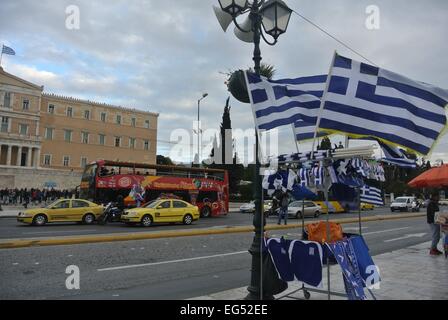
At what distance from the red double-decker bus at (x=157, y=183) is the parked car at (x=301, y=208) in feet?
17.6

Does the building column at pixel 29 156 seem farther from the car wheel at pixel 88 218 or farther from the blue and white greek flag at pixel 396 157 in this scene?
the blue and white greek flag at pixel 396 157

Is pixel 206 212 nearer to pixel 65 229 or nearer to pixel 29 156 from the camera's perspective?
pixel 65 229

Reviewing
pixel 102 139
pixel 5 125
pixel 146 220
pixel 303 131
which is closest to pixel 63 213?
pixel 146 220

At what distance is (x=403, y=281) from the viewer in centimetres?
766

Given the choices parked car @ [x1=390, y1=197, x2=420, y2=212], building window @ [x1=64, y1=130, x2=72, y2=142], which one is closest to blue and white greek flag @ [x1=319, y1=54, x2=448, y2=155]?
parked car @ [x1=390, y1=197, x2=420, y2=212]

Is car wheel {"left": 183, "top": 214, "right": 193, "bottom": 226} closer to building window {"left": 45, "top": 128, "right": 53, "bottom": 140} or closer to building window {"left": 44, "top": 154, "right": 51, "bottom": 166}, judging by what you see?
building window {"left": 44, "top": 154, "right": 51, "bottom": 166}

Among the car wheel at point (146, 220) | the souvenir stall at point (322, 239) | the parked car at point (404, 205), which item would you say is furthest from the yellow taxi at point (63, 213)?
the parked car at point (404, 205)

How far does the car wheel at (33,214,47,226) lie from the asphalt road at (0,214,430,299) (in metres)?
8.90

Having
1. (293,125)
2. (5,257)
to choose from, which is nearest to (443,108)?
(293,125)

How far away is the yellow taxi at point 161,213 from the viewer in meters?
20.2

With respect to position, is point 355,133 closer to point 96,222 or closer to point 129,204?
point 96,222

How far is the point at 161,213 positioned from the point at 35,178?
166 ft
